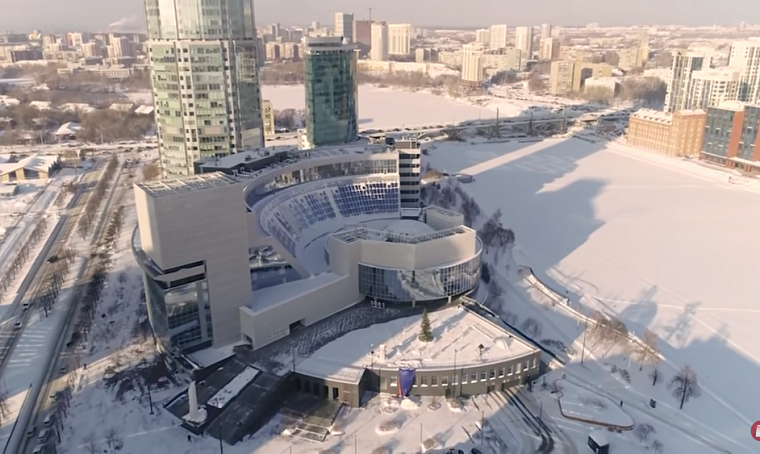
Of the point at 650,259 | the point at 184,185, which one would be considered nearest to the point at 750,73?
the point at 650,259

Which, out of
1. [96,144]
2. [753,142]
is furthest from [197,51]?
[753,142]

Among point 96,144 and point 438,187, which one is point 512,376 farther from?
point 96,144

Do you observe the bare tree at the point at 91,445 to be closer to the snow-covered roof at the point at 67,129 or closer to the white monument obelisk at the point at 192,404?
the white monument obelisk at the point at 192,404

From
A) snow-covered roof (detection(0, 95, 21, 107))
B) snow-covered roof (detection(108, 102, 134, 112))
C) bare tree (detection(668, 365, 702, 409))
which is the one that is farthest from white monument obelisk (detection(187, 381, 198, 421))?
snow-covered roof (detection(0, 95, 21, 107))

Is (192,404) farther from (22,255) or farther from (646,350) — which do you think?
(22,255)

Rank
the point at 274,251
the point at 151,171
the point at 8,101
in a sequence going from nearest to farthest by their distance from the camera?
1. the point at 274,251
2. the point at 151,171
3. the point at 8,101

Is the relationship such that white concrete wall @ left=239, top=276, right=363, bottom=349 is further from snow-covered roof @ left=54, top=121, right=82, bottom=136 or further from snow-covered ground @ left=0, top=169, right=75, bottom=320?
snow-covered roof @ left=54, top=121, right=82, bottom=136
